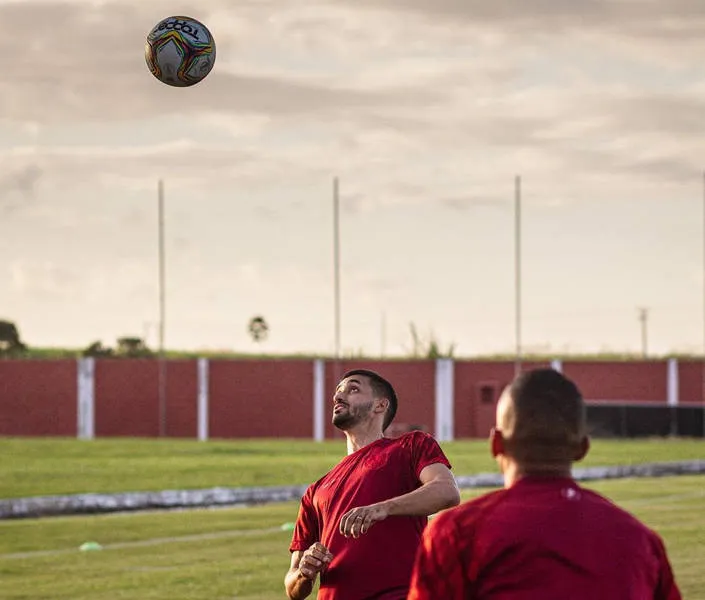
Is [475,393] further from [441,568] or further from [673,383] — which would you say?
[441,568]

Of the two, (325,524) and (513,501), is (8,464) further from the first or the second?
(513,501)

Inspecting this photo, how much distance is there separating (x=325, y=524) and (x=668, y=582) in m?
2.76

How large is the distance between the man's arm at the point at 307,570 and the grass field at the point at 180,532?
7708 mm

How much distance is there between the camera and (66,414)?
59.4m

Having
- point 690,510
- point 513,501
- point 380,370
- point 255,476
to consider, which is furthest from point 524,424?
point 380,370

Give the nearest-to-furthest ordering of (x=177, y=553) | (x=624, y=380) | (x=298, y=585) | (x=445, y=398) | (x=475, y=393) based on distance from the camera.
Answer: (x=298, y=585) < (x=177, y=553) < (x=624, y=380) < (x=475, y=393) < (x=445, y=398)

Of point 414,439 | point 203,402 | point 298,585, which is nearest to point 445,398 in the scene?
point 203,402

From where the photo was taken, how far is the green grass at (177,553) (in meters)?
14.9

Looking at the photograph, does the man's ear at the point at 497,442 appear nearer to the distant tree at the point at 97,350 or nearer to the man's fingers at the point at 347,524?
the man's fingers at the point at 347,524

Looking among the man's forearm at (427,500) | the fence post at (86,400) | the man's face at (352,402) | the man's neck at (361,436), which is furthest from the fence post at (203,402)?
the man's forearm at (427,500)

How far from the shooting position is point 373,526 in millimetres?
6984

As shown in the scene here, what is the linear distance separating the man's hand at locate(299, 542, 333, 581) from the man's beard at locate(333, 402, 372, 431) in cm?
85

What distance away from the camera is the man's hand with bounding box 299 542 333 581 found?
6.62 meters

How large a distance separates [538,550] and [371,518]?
7.66ft
